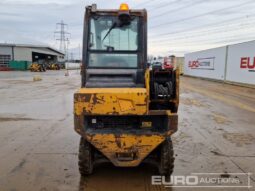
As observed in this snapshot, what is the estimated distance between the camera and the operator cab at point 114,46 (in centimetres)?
473

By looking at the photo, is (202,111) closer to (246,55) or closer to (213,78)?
(246,55)

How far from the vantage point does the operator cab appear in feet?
15.5

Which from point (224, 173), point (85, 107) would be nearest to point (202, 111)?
point (224, 173)

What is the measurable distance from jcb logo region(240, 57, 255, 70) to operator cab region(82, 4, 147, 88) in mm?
16945

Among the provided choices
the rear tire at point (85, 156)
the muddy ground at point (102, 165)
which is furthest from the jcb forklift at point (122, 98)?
the muddy ground at point (102, 165)

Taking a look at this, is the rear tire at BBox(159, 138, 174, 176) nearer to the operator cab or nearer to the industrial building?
the operator cab

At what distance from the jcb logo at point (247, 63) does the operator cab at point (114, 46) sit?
16945 millimetres

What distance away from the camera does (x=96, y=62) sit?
4828 millimetres

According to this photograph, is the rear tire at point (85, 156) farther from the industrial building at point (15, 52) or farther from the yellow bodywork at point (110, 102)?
the industrial building at point (15, 52)

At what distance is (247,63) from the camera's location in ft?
65.9

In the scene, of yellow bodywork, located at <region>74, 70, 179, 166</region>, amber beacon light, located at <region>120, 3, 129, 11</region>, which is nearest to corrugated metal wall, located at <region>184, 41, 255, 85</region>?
amber beacon light, located at <region>120, 3, 129, 11</region>

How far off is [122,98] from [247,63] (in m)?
18.8

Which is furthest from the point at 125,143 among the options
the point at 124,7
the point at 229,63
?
the point at 229,63

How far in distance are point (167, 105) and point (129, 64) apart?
1.02m
